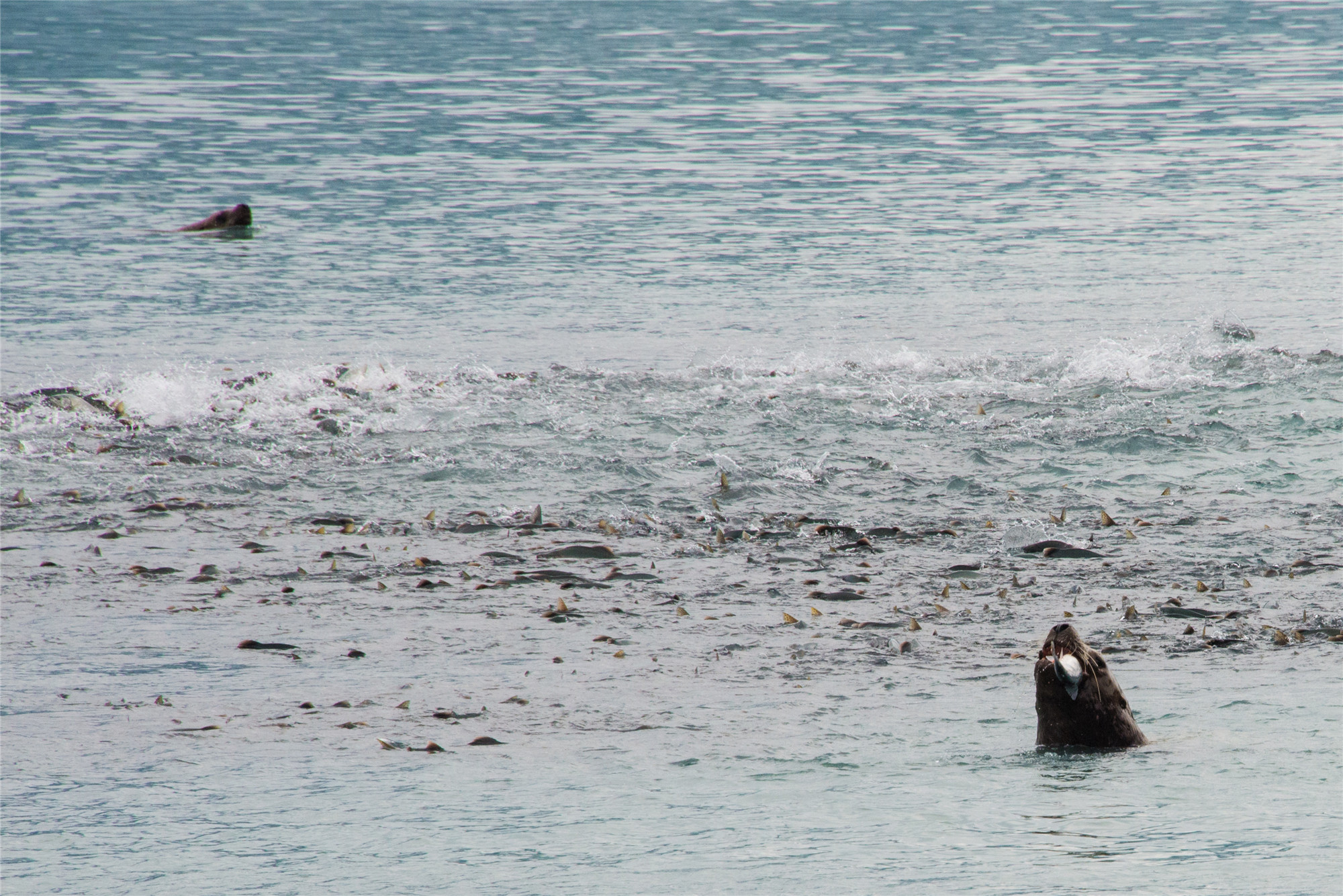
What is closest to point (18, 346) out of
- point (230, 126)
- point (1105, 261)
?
point (1105, 261)

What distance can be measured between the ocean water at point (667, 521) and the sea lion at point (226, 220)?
0.28m

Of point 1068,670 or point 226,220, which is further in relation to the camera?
point 226,220

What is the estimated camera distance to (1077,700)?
614cm

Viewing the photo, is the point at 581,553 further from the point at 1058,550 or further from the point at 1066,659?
the point at 1066,659

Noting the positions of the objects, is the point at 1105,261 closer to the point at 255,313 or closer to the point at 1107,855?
the point at 255,313

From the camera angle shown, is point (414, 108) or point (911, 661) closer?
point (911, 661)

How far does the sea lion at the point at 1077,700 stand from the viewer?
6.09m

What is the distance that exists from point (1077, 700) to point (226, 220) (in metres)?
14.3

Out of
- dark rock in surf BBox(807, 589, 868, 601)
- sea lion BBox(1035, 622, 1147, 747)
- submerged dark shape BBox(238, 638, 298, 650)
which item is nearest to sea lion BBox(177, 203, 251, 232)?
submerged dark shape BBox(238, 638, 298, 650)

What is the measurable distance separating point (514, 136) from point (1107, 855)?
21.7 metres

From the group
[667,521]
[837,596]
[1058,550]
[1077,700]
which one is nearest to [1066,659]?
[1077,700]

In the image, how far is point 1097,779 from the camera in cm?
590

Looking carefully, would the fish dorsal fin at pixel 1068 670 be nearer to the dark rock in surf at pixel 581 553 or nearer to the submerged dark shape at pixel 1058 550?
the submerged dark shape at pixel 1058 550

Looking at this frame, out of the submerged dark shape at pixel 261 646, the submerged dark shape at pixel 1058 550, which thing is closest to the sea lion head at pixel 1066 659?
the submerged dark shape at pixel 1058 550
